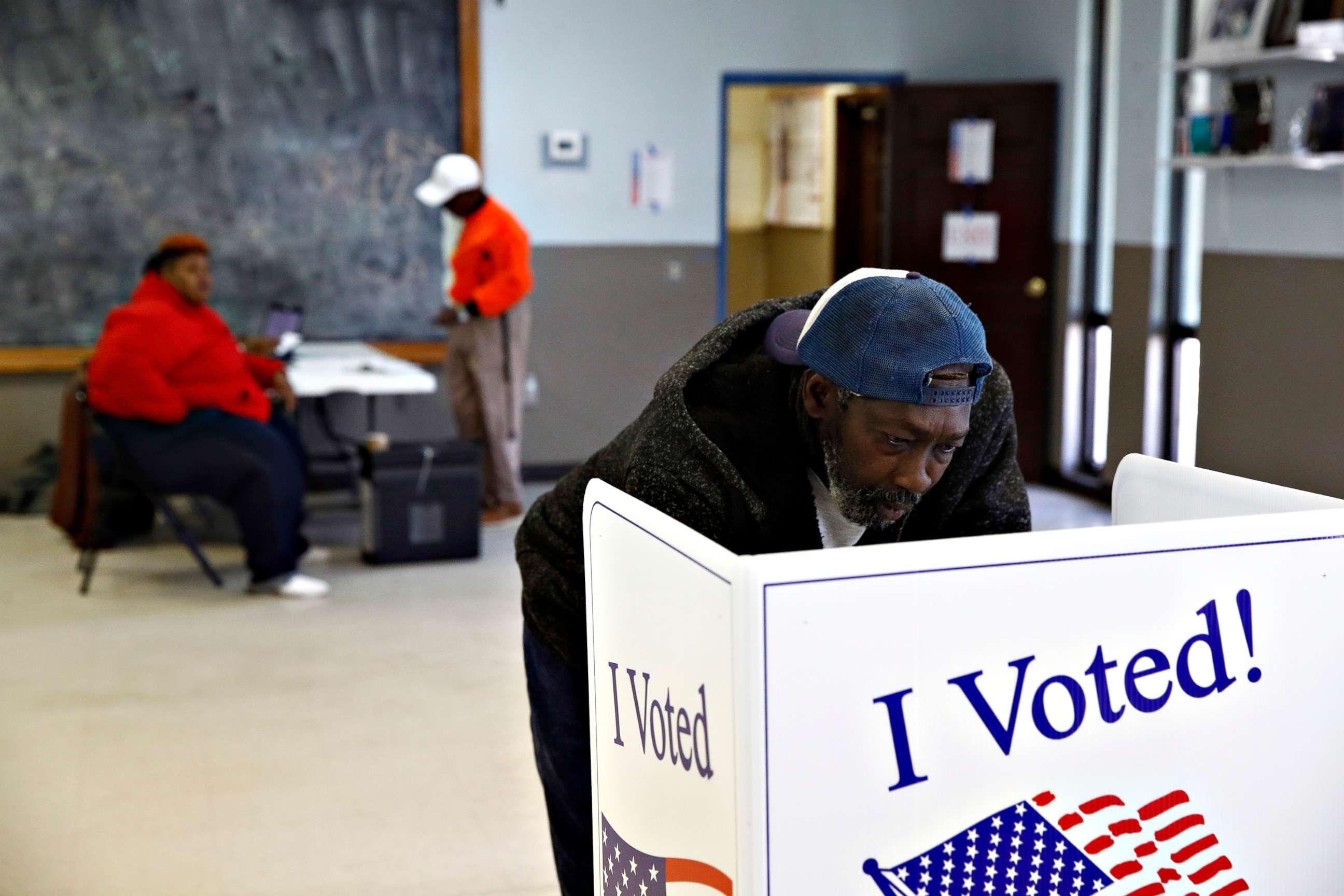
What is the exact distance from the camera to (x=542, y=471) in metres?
7.26

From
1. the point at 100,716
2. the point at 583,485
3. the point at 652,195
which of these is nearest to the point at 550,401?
the point at 652,195

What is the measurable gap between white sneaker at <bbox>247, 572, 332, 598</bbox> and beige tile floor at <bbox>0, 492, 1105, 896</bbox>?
0.18 feet

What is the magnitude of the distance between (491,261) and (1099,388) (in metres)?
2.95

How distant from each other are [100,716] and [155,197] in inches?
134

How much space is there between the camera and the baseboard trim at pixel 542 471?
23.7 ft

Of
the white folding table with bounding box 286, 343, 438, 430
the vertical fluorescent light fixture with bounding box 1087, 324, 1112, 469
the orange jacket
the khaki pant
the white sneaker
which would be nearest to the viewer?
the white sneaker

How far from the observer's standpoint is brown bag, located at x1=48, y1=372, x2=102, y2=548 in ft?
17.2

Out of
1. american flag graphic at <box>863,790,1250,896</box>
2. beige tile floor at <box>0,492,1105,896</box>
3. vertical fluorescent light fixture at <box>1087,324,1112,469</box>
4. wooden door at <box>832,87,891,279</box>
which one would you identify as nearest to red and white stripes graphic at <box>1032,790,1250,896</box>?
american flag graphic at <box>863,790,1250,896</box>

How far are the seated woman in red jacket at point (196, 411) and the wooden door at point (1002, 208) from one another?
3.22 meters

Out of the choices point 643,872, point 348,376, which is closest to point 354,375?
point 348,376

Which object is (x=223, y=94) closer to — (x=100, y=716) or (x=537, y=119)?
(x=537, y=119)

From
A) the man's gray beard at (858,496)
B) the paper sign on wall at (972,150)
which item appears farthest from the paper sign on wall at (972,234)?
the man's gray beard at (858,496)

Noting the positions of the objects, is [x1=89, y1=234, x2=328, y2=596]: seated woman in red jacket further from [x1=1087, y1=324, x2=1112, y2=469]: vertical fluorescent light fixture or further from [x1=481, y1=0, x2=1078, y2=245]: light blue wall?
[x1=1087, y1=324, x2=1112, y2=469]: vertical fluorescent light fixture

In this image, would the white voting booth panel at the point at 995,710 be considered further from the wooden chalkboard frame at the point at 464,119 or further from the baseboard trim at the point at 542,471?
the baseboard trim at the point at 542,471
